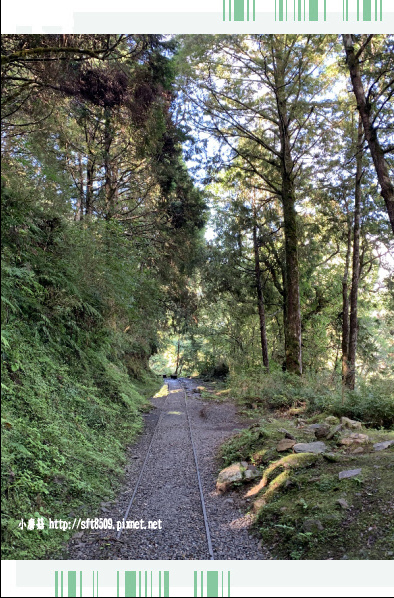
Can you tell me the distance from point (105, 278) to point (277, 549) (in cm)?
628

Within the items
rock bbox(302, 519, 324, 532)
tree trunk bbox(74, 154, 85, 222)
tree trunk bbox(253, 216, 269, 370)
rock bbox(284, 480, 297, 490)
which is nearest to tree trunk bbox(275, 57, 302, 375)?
tree trunk bbox(253, 216, 269, 370)

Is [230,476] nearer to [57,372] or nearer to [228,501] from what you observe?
[228,501]

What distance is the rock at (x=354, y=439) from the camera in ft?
20.2

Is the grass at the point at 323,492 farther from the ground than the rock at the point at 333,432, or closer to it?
closer to it

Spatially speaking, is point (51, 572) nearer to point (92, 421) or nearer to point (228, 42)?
Result: point (92, 421)

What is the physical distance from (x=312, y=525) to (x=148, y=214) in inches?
467

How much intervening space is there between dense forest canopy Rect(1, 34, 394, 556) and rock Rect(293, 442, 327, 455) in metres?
2.51

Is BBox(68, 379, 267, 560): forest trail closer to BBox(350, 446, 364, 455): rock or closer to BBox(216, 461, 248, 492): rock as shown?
BBox(216, 461, 248, 492): rock

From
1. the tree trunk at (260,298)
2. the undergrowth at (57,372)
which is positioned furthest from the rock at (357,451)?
the tree trunk at (260,298)

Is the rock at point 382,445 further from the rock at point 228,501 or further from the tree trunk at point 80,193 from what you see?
the tree trunk at point 80,193

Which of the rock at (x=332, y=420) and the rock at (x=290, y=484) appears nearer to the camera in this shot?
the rock at (x=290, y=484)

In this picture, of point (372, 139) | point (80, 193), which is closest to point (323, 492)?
point (372, 139)

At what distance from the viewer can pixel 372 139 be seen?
6523mm

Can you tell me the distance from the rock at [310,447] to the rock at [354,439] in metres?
0.38
